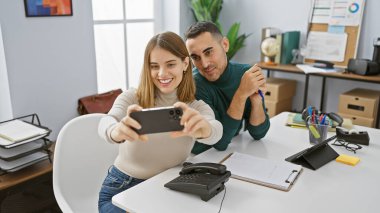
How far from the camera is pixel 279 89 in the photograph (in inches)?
142

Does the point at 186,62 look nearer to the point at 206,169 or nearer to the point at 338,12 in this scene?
the point at 206,169

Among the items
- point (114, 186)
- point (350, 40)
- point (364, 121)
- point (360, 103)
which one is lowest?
point (364, 121)

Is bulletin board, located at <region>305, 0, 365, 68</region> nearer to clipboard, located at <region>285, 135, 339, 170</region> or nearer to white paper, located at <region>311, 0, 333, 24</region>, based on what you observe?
white paper, located at <region>311, 0, 333, 24</region>

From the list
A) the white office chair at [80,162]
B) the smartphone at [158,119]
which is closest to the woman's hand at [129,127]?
the smartphone at [158,119]


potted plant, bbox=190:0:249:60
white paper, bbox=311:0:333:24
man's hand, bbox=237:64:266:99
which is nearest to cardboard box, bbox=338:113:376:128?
white paper, bbox=311:0:333:24

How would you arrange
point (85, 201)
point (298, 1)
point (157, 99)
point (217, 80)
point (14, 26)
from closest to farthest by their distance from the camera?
point (157, 99)
point (85, 201)
point (217, 80)
point (14, 26)
point (298, 1)

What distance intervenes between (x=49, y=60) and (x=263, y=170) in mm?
1936

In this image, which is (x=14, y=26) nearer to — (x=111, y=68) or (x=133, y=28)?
(x=111, y=68)

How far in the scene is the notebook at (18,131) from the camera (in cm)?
198

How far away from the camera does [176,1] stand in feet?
12.7

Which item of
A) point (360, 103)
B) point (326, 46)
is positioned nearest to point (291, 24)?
point (326, 46)

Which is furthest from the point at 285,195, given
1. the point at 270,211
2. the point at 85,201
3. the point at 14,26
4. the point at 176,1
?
the point at 176,1

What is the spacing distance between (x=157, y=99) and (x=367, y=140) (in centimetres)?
95

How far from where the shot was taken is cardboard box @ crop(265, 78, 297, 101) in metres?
3.62
